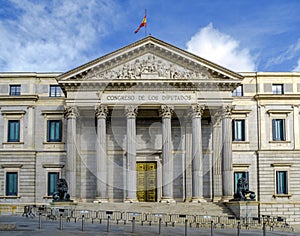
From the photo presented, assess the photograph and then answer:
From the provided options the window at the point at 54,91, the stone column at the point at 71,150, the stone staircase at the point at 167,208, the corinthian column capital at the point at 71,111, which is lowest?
the stone staircase at the point at 167,208

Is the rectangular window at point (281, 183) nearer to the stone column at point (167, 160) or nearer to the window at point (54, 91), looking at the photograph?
the stone column at point (167, 160)

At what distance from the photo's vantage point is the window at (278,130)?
182ft

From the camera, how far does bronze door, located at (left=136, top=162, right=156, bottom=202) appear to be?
52.4 m

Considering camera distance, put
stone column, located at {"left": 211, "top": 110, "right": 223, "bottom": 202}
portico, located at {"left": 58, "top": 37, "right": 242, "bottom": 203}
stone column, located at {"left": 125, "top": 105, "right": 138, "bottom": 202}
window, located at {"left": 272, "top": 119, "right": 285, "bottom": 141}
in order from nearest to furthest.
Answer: stone column, located at {"left": 125, "top": 105, "right": 138, "bottom": 202} → portico, located at {"left": 58, "top": 37, "right": 242, "bottom": 203} → stone column, located at {"left": 211, "top": 110, "right": 223, "bottom": 202} → window, located at {"left": 272, "top": 119, "right": 285, "bottom": 141}

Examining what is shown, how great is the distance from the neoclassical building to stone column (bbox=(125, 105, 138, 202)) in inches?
3.5

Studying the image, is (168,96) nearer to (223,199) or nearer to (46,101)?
(223,199)

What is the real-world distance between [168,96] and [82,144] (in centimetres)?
1020

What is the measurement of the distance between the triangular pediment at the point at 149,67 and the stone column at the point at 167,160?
292cm

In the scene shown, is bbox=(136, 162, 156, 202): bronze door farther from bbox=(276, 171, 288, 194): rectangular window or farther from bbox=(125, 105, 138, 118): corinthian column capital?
bbox=(276, 171, 288, 194): rectangular window

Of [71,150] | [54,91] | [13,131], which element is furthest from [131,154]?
[13,131]

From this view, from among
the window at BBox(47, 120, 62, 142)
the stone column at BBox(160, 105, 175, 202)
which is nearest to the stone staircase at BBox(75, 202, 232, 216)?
the stone column at BBox(160, 105, 175, 202)

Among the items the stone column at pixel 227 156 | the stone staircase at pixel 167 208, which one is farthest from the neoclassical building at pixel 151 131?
the stone staircase at pixel 167 208

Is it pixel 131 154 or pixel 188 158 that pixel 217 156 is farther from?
pixel 131 154

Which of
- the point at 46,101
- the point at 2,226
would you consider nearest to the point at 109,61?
the point at 46,101
